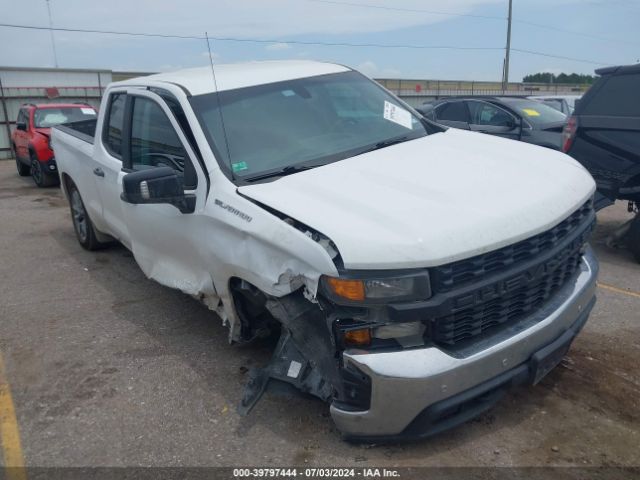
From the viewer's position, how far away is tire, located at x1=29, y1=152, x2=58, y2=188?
12078mm

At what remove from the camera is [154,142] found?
13.8ft

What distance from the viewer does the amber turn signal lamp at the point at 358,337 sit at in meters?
2.62

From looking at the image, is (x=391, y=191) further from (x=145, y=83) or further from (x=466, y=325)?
(x=145, y=83)

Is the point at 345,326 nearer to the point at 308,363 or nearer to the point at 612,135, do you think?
the point at 308,363

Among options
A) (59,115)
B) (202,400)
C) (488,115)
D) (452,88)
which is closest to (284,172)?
(202,400)

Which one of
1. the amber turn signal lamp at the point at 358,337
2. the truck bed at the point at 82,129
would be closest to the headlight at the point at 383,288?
the amber turn signal lamp at the point at 358,337

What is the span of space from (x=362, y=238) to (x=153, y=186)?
1.38m

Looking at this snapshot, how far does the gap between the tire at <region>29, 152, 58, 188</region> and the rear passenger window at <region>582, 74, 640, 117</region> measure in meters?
10.3

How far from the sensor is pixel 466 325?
8.90ft

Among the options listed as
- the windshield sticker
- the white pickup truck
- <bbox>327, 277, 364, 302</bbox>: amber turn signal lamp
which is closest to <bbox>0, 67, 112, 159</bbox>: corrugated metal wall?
the windshield sticker

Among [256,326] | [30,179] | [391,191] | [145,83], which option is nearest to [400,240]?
[391,191]

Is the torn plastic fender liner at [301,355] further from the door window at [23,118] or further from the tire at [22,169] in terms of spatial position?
the tire at [22,169]

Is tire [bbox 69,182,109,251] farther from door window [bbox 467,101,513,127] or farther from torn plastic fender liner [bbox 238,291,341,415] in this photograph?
door window [bbox 467,101,513,127]

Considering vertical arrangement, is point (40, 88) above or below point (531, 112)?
below
